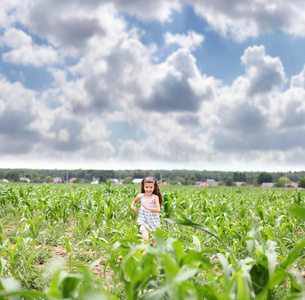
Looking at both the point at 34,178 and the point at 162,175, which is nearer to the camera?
the point at 162,175

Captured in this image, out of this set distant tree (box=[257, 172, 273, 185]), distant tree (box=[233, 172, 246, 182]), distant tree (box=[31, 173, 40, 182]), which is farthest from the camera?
distant tree (box=[233, 172, 246, 182])

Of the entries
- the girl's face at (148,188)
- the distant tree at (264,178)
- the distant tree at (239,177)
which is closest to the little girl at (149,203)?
the girl's face at (148,188)

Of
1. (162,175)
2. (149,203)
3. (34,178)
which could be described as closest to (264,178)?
(162,175)

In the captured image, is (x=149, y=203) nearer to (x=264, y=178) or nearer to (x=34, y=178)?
(x=264, y=178)

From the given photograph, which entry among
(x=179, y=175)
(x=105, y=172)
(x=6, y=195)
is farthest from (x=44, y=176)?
(x=6, y=195)

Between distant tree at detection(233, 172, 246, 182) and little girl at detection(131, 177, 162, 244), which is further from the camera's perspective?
distant tree at detection(233, 172, 246, 182)

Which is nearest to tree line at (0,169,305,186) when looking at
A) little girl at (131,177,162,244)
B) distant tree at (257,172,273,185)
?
distant tree at (257,172,273,185)

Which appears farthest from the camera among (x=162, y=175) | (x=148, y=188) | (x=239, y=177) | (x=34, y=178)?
(x=239, y=177)

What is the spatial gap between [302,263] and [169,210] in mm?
4135

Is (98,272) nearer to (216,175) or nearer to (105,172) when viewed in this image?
(105,172)

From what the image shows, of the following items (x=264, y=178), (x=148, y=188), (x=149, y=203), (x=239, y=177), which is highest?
(x=148, y=188)

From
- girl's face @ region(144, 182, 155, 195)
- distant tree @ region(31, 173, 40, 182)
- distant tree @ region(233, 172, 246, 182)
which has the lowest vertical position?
distant tree @ region(31, 173, 40, 182)

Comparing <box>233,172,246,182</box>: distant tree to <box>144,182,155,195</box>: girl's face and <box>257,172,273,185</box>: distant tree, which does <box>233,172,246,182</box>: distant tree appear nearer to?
<box>257,172,273,185</box>: distant tree

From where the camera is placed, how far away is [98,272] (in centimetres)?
416
